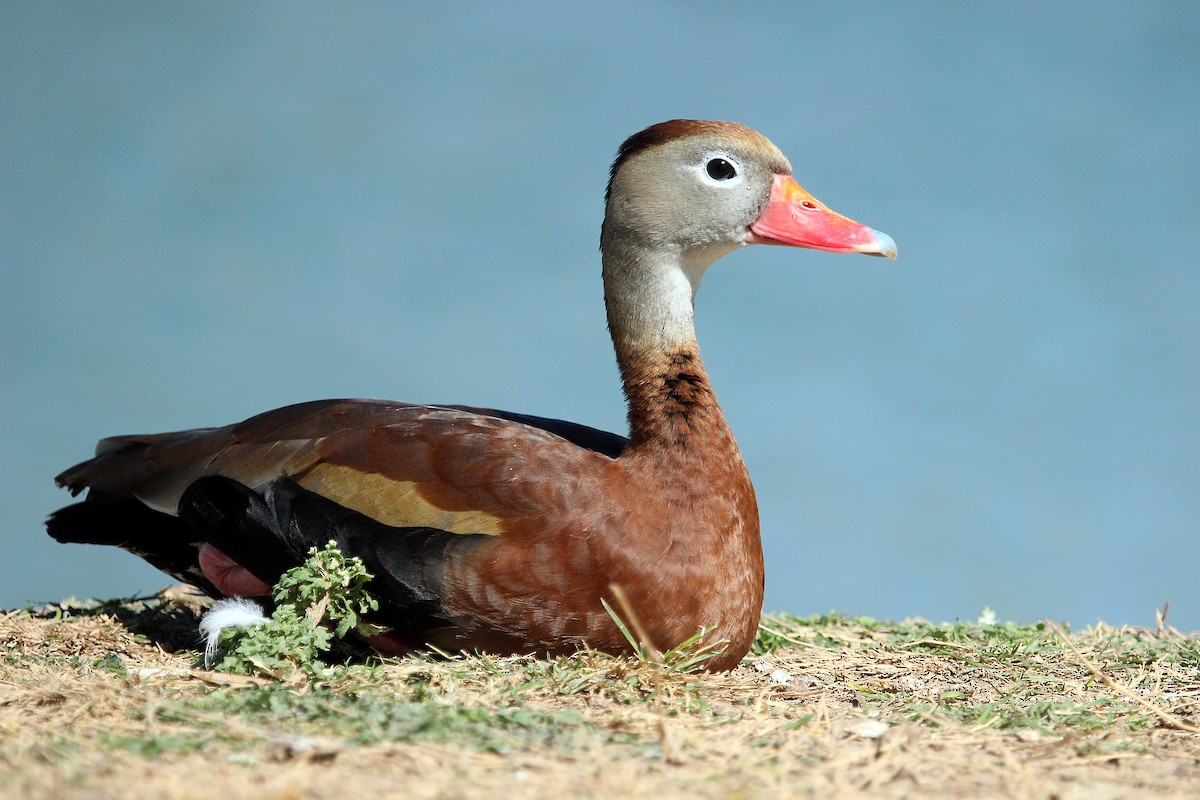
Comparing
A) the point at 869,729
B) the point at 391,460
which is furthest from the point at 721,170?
the point at 869,729

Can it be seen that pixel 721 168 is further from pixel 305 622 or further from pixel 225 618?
pixel 225 618

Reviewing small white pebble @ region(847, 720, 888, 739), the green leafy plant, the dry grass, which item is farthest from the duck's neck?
small white pebble @ region(847, 720, 888, 739)

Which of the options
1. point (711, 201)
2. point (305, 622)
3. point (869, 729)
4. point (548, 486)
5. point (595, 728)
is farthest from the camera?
point (711, 201)

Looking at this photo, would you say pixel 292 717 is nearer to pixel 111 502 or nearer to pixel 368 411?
pixel 368 411

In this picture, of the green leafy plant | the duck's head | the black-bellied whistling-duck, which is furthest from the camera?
the duck's head

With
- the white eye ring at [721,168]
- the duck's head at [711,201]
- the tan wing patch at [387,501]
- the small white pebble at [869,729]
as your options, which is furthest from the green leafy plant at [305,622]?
the white eye ring at [721,168]

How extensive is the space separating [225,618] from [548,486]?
4.33 feet

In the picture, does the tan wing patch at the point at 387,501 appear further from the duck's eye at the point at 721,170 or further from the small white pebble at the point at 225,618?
the duck's eye at the point at 721,170

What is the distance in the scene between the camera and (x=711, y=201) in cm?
466

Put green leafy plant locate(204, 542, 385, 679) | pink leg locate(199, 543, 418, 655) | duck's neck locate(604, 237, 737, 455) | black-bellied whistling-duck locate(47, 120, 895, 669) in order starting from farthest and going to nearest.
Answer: pink leg locate(199, 543, 418, 655) < duck's neck locate(604, 237, 737, 455) < black-bellied whistling-duck locate(47, 120, 895, 669) < green leafy plant locate(204, 542, 385, 679)

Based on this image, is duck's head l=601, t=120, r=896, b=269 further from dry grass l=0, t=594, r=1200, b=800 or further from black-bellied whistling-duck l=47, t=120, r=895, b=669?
dry grass l=0, t=594, r=1200, b=800

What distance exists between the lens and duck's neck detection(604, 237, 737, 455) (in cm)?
435

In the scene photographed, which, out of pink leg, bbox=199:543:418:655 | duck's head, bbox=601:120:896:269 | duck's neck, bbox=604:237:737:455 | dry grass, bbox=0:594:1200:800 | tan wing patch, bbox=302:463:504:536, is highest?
duck's head, bbox=601:120:896:269

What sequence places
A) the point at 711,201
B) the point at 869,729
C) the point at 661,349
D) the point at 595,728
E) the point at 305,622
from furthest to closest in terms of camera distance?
the point at 711,201, the point at 661,349, the point at 305,622, the point at 869,729, the point at 595,728
